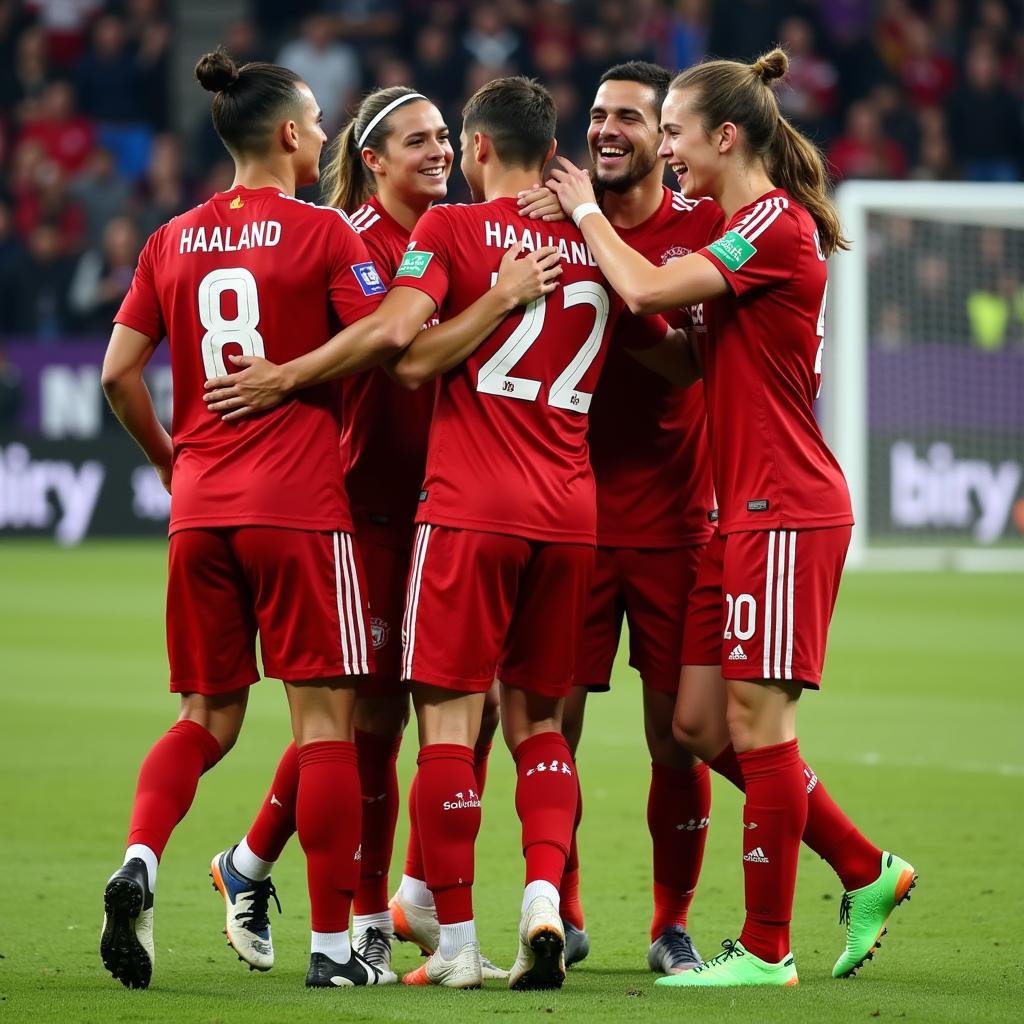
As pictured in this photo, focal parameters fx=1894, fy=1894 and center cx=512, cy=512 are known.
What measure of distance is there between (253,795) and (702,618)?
3074 millimetres

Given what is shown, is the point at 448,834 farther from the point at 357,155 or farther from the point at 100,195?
the point at 100,195

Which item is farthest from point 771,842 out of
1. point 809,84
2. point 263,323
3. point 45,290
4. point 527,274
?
point 809,84

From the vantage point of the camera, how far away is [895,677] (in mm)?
10156

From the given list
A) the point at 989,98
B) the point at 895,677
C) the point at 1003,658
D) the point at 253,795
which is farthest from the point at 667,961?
the point at 989,98

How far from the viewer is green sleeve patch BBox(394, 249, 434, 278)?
4.37 m

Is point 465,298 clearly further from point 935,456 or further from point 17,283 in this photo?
point 17,283

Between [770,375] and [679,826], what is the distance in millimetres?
1248

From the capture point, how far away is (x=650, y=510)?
4.88 m

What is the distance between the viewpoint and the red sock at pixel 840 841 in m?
4.57

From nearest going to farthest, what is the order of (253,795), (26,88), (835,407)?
(253,795) → (835,407) → (26,88)

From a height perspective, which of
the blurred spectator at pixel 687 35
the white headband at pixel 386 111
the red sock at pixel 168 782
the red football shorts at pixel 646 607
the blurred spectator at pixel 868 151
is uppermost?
the blurred spectator at pixel 687 35

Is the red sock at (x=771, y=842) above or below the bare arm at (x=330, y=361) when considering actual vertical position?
below

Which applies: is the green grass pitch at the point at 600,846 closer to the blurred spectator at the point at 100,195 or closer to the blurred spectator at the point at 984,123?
the blurred spectator at the point at 100,195

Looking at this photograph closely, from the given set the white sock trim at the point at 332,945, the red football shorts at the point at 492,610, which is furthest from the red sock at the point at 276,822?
the red football shorts at the point at 492,610
